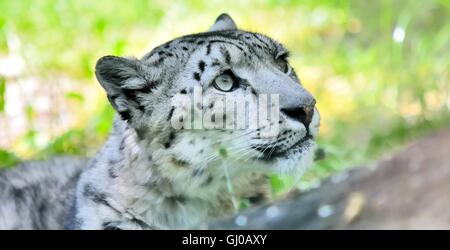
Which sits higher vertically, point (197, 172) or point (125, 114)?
point (125, 114)

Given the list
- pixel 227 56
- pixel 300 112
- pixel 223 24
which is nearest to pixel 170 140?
pixel 227 56

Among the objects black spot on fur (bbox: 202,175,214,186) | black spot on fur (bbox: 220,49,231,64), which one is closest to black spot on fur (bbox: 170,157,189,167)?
black spot on fur (bbox: 202,175,214,186)

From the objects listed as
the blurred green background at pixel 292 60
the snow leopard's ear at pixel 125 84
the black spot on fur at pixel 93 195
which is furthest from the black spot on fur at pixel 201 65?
the blurred green background at pixel 292 60

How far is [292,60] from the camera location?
7.34m

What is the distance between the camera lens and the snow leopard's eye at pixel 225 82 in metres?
4.48

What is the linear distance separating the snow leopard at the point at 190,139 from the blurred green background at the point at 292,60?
1.09m

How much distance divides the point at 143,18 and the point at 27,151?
6.31ft

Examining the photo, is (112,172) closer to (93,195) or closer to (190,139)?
(93,195)

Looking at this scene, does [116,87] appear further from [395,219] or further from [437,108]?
[437,108]

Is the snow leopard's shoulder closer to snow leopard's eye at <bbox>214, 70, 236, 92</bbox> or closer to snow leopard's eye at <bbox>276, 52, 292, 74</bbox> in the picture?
snow leopard's eye at <bbox>214, 70, 236, 92</bbox>

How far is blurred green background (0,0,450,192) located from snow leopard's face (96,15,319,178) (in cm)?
117

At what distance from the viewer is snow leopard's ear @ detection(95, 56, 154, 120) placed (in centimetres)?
448

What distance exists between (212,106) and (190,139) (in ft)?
0.61
